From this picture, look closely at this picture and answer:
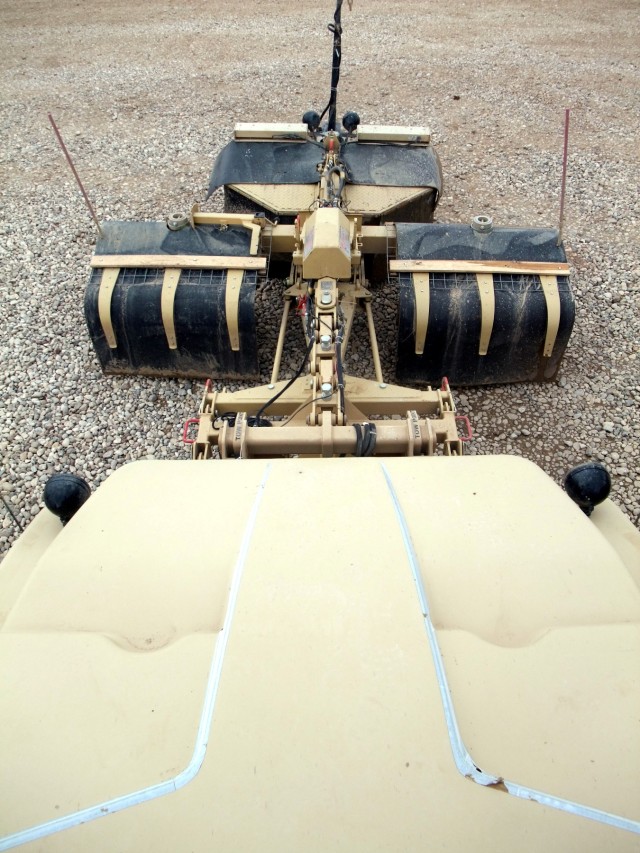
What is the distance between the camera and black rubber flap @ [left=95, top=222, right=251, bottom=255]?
183 inches

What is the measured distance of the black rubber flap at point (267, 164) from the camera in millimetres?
5391

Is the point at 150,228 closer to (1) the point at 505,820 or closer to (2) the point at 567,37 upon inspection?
(1) the point at 505,820

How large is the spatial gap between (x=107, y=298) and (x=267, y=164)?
2105 millimetres

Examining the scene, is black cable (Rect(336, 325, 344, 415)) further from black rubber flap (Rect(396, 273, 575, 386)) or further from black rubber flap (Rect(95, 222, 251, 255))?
black rubber flap (Rect(95, 222, 251, 255))

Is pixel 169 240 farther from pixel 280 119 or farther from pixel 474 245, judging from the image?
pixel 280 119

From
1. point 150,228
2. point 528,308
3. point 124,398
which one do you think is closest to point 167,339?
point 124,398

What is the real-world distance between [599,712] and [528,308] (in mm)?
3606

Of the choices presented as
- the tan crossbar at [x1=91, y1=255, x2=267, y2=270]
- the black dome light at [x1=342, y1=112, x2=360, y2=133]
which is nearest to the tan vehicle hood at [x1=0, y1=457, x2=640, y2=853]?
the tan crossbar at [x1=91, y1=255, x2=267, y2=270]

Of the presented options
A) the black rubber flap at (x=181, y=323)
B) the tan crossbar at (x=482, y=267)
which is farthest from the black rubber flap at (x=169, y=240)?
the tan crossbar at (x=482, y=267)

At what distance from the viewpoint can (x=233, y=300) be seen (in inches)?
175

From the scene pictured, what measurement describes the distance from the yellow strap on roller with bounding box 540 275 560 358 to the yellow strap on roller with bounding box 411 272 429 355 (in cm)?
88

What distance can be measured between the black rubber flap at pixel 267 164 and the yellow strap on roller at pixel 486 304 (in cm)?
193

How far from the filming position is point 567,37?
449 inches

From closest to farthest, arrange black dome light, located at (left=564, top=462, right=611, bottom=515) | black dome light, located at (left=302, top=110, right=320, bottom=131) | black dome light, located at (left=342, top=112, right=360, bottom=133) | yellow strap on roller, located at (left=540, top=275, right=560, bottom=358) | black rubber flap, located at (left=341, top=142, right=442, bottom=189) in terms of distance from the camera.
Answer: black dome light, located at (left=564, top=462, right=611, bottom=515), yellow strap on roller, located at (left=540, top=275, right=560, bottom=358), black rubber flap, located at (left=341, top=142, right=442, bottom=189), black dome light, located at (left=342, top=112, right=360, bottom=133), black dome light, located at (left=302, top=110, right=320, bottom=131)
